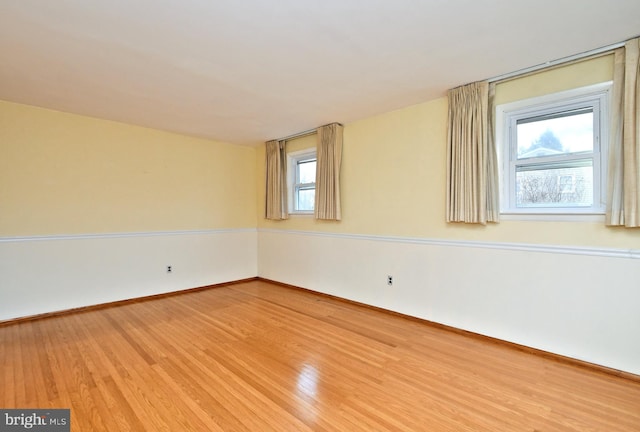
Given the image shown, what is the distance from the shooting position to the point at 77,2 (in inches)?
66.8

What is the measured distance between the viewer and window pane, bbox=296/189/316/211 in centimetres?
467

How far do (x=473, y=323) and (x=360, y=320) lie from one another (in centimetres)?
110

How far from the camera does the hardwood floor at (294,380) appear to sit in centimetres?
171

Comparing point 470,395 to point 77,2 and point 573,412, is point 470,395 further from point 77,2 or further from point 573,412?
point 77,2

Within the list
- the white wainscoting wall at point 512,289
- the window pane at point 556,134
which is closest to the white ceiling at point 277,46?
the window pane at point 556,134

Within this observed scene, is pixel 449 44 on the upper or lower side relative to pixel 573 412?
upper

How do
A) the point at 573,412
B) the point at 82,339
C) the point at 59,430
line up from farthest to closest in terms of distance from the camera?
the point at 82,339, the point at 573,412, the point at 59,430

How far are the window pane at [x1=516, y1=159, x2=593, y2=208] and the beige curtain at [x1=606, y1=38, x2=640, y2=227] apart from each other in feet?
0.62

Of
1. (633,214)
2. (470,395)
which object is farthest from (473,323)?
(633,214)

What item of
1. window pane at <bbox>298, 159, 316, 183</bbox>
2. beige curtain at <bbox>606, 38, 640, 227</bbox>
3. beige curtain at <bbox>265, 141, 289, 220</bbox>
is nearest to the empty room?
beige curtain at <bbox>606, 38, 640, 227</bbox>

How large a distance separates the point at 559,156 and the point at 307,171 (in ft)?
10.5

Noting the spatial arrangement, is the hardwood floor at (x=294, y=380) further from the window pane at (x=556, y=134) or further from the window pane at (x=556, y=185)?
the window pane at (x=556, y=134)

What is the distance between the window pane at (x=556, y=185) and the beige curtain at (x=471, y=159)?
228 millimetres

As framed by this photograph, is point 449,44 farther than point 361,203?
No
